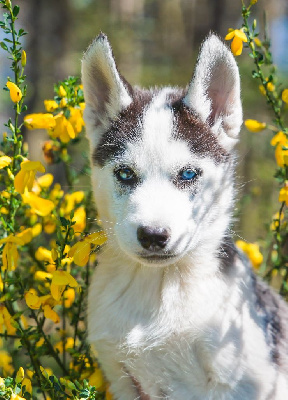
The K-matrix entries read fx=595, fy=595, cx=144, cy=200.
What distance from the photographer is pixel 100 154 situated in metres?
3.10

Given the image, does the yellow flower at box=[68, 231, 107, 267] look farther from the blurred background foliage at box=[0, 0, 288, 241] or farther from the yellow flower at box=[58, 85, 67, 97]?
the blurred background foliage at box=[0, 0, 288, 241]

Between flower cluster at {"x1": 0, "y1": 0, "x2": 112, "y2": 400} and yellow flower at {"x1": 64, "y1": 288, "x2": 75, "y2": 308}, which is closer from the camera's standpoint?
flower cluster at {"x1": 0, "y1": 0, "x2": 112, "y2": 400}

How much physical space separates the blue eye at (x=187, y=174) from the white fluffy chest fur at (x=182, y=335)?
0.50 m

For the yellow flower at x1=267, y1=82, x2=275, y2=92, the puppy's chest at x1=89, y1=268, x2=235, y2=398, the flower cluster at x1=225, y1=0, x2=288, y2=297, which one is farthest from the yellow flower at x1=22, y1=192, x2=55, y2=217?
the yellow flower at x1=267, y1=82, x2=275, y2=92

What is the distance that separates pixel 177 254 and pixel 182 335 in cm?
46

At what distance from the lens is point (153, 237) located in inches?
100

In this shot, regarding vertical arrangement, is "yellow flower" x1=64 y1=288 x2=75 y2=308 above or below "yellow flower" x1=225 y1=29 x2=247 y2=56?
below

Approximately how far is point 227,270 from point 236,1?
37.2 feet

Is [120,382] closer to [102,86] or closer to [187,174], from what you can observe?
[187,174]

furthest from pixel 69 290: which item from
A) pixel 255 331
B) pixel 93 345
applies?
pixel 255 331

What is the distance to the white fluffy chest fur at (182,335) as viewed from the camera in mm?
2842

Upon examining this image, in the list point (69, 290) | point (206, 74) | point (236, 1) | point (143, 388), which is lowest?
point (143, 388)

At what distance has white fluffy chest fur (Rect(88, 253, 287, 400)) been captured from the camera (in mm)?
2842

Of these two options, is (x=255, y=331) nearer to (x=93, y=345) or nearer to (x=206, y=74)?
(x=93, y=345)
